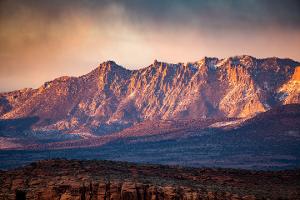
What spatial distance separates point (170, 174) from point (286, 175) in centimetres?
1752

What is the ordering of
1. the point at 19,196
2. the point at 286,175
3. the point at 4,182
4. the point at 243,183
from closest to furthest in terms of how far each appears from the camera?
the point at 19,196 < the point at 4,182 < the point at 243,183 < the point at 286,175

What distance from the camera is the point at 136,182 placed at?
8944cm

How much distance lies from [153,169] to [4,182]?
26.2 metres

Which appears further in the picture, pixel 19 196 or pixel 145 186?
pixel 145 186

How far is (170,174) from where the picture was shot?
108312mm

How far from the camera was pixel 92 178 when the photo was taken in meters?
91.3

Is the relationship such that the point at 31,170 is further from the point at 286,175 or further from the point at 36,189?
the point at 286,175

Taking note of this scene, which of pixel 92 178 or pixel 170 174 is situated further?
pixel 170 174

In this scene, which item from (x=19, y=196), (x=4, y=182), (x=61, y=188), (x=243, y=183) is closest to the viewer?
(x=19, y=196)

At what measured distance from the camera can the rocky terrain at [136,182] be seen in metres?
84.9

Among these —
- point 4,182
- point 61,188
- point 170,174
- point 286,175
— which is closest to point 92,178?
point 61,188

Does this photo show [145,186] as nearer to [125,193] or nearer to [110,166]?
[125,193]

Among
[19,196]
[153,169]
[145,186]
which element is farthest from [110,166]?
[19,196]

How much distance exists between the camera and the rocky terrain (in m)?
84.9
